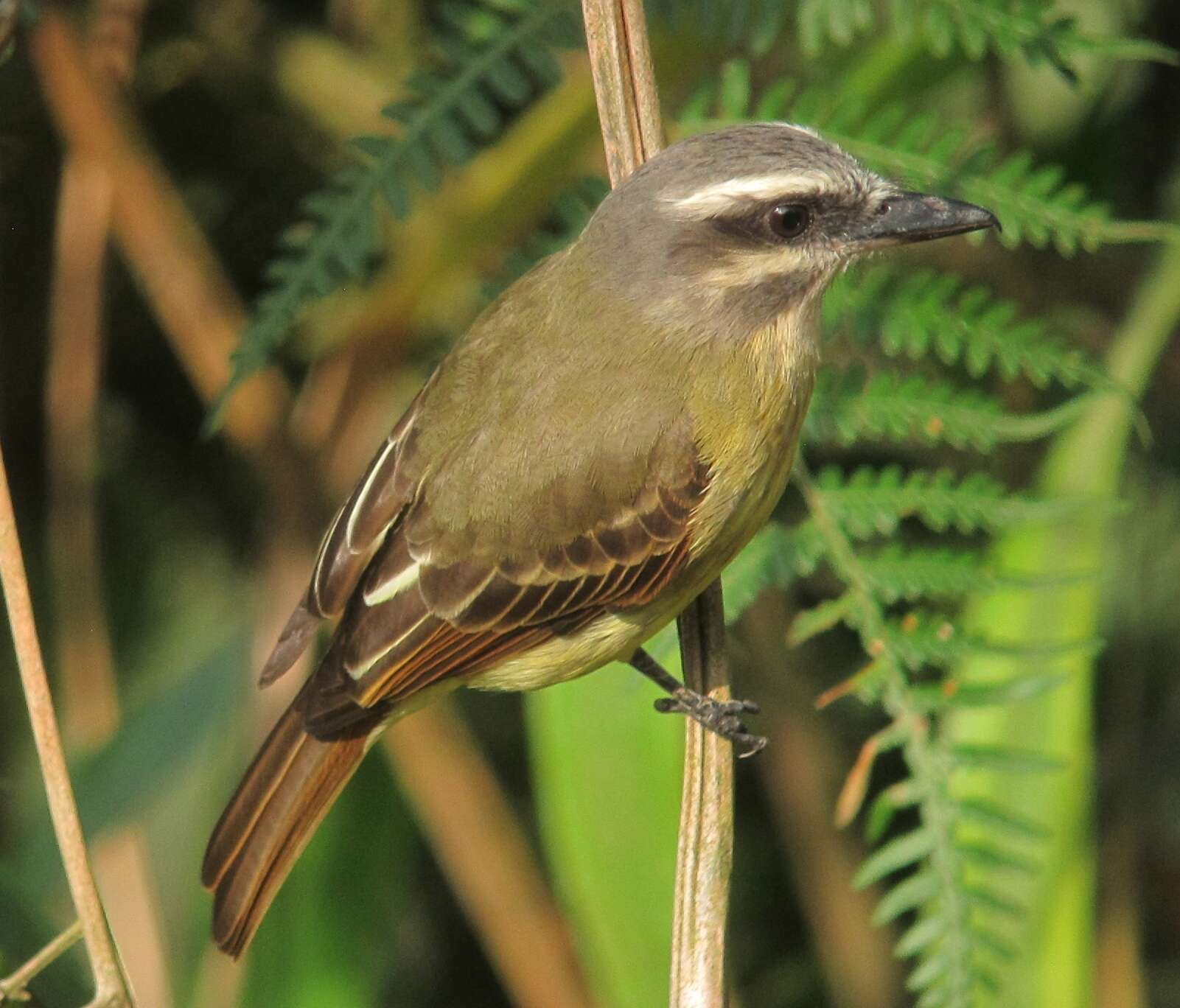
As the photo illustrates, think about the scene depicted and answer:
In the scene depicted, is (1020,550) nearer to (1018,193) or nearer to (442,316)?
(1018,193)

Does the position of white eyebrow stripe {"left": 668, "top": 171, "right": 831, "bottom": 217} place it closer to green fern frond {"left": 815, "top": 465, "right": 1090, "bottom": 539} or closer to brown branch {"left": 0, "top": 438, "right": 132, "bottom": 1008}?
green fern frond {"left": 815, "top": 465, "right": 1090, "bottom": 539}

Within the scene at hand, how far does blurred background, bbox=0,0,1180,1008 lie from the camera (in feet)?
9.09

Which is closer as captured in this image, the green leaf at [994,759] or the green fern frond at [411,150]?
the green leaf at [994,759]

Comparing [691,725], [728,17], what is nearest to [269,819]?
[691,725]

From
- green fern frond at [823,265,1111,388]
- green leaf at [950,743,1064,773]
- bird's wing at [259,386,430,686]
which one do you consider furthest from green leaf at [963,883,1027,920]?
bird's wing at [259,386,430,686]

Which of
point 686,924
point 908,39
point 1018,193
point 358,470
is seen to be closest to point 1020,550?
point 1018,193

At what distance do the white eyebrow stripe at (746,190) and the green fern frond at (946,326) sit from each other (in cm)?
32

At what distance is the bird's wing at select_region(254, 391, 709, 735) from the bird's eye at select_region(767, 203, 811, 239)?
0.99 feet

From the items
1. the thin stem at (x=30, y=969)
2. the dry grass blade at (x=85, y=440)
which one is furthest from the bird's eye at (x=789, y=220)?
the dry grass blade at (x=85, y=440)

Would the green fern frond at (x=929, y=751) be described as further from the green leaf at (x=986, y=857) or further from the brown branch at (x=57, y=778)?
the brown branch at (x=57, y=778)

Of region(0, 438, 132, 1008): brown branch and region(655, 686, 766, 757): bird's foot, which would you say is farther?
region(655, 686, 766, 757): bird's foot

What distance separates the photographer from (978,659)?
8.86 feet

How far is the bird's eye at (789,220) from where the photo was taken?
7.71 feet

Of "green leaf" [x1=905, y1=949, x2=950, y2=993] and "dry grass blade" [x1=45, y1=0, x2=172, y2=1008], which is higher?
"dry grass blade" [x1=45, y1=0, x2=172, y2=1008]
